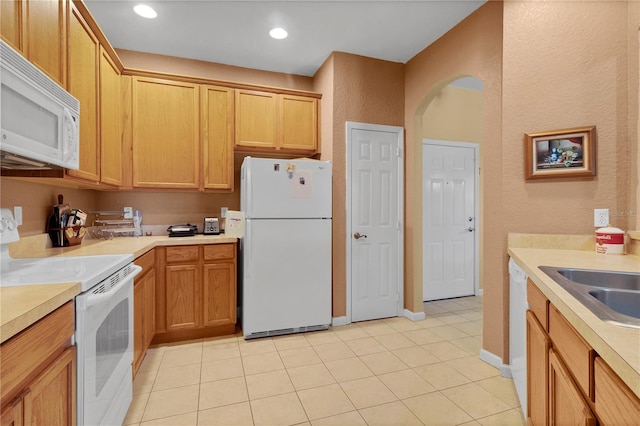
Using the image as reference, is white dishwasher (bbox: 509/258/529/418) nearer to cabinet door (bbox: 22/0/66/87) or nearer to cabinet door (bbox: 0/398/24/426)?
cabinet door (bbox: 0/398/24/426)

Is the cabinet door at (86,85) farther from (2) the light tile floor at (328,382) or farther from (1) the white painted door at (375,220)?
(1) the white painted door at (375,220)

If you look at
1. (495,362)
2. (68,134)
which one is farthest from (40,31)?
(495,362)

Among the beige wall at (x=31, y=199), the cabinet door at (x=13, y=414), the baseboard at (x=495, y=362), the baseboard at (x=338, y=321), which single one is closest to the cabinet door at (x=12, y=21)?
the beige wall at (x=31, y=199)

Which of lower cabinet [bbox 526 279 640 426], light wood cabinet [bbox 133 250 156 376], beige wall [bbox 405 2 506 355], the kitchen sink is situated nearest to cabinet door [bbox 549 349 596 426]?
lower cabinet [bbox 526 279 640 426]

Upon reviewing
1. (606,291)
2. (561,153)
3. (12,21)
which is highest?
(12,21)

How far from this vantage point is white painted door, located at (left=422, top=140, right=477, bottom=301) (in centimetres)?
396

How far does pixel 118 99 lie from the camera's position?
2.72 m

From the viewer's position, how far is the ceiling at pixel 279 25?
2434mm

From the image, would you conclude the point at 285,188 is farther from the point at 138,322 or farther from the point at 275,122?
the point at 138,322

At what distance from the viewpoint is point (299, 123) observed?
336 centimetres

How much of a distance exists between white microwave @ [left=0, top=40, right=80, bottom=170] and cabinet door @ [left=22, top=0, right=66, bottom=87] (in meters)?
0.21

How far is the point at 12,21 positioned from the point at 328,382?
255cm

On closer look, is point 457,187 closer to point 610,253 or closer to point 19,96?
point 610,253

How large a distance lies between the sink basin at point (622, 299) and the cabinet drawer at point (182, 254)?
2611 mm
